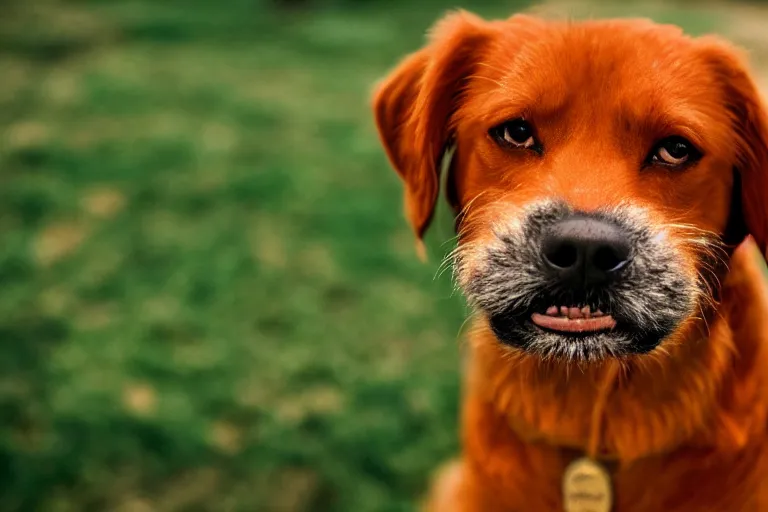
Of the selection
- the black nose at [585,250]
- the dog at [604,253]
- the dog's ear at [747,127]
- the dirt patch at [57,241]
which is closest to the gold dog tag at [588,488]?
the dog at [604,253]

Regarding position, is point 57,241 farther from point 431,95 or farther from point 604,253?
point 604,253

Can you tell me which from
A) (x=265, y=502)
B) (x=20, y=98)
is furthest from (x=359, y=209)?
(x=20, y=98)

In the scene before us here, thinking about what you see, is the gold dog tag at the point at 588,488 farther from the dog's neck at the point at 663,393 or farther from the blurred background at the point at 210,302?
the blurred background at the point at 210,302

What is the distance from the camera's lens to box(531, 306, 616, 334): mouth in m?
1.92

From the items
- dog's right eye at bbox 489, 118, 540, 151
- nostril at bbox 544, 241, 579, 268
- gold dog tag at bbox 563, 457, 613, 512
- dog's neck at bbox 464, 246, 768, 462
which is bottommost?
gold dog tag at bbox 563, 457, 613, 512

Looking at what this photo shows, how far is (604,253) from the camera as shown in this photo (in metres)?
1.82

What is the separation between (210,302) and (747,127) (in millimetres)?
3114

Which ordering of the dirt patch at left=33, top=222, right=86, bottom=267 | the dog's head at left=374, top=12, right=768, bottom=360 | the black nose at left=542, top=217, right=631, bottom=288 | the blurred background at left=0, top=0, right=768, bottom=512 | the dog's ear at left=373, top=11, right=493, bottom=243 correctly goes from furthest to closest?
the dirt patch at left=33, top=222, right=86, bottom=267
the blurred background at left=0, top=0, right=768, bottom=512
the dog's ear at left=373, top=11, right=493, bottom=243
the dog's head at left=374, top=12, right=768, bottom=360
the black nose at left=542, top=217, right=631, bottom=288

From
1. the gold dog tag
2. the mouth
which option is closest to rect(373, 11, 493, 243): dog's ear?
the mouth

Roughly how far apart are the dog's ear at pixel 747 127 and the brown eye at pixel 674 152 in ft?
0.63

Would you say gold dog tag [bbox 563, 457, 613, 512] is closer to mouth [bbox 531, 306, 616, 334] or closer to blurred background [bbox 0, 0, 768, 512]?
mouth [bbox 531, 306, 616, 334]

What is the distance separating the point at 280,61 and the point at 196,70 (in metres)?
0.97

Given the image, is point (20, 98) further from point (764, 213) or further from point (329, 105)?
point (764, 213)

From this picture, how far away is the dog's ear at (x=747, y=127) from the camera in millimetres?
2111
